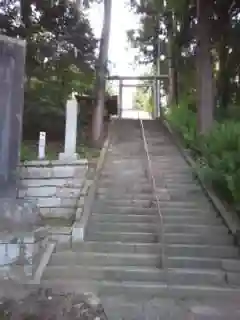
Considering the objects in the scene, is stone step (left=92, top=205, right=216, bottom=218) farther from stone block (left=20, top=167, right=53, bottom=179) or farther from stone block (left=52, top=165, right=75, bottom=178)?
stone block (left=20, top=167, right=53, bottom=179)

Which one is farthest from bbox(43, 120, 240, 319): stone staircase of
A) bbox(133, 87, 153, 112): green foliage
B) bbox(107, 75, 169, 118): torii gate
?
bbox(133, 87, 153, 112): green foliage

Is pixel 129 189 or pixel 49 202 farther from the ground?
pixel 129 189

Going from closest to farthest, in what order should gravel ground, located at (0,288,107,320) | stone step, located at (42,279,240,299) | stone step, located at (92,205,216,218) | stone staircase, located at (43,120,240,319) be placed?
gravel ground, located at (0,288,107,320) → stone step, located at (42,279,240,299) → stone staircase, located at (43,120,240,319) → stone step, located at (92,205,216,218)

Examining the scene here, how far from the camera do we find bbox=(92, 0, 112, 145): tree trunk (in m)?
15.1

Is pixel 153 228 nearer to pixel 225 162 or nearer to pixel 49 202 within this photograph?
pixel 225 162

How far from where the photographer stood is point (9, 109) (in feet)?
26.2

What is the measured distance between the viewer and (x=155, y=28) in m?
21.4

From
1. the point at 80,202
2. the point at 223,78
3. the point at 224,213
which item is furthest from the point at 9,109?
the point at 223,78

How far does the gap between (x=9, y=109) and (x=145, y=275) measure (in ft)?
11.8

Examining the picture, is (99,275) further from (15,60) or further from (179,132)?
(179,132)

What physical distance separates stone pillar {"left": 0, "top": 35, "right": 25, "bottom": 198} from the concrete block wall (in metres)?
1.74

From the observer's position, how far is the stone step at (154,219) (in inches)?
333

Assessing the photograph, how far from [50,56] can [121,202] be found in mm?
6670

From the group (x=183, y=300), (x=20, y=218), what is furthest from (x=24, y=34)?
(x=183, y=300)
